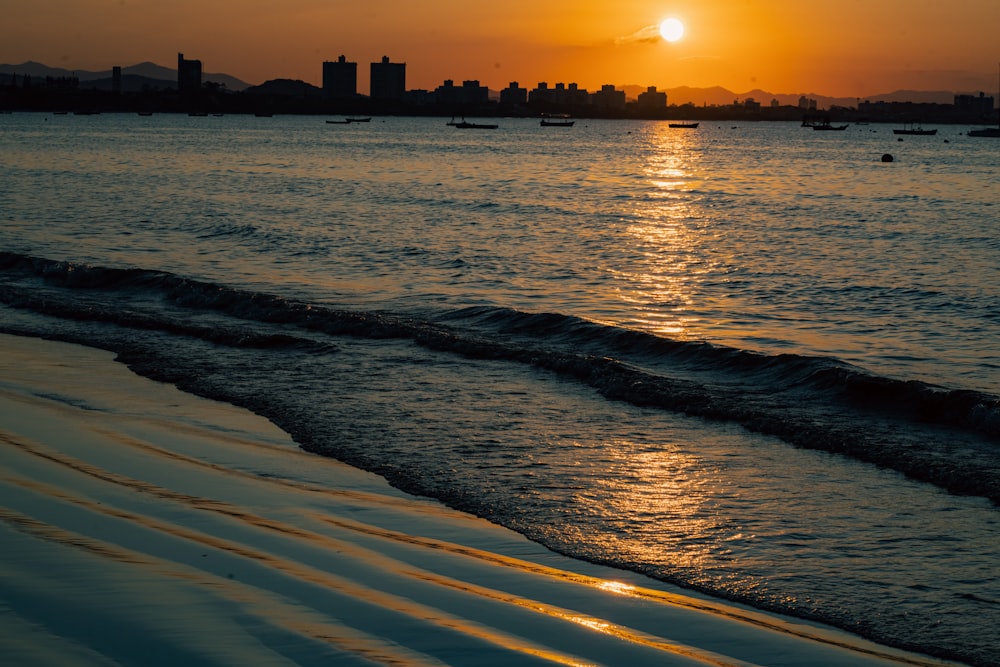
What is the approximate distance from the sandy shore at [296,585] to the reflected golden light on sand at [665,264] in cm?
1065

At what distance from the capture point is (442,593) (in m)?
6.55

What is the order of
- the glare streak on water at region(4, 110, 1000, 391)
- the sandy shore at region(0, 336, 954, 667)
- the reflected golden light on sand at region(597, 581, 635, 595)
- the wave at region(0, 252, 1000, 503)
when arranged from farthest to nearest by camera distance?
the glare streak on water at region(4, 110, 1000, 391)
the wave at region(0, 252, 1000, 503)
the reflected golden light on sand at region(597, 581, 635, 595)
the sandy shore at region(0, 336, 954, 667)

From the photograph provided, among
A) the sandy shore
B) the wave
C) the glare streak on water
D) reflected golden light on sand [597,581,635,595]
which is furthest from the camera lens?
the glare streak on water

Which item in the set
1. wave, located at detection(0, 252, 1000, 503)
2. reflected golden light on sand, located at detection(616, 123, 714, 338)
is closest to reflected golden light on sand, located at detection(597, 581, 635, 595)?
wave, located at detection(0, 252, 1000, 503)

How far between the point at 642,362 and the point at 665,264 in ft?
45.7

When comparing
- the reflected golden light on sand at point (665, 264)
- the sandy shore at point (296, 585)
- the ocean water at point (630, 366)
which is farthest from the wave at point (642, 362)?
the sandy shore at point (296, 585)

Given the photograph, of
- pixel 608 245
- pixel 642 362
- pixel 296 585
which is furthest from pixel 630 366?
pixel 608 245

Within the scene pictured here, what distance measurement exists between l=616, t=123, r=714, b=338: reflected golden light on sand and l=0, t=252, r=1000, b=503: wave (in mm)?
2295

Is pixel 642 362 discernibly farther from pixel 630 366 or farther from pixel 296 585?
pixel 296 585

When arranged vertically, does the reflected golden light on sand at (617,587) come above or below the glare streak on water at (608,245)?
below

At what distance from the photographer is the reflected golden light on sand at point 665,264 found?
20422 mm

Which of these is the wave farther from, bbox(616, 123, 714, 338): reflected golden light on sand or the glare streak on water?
bbox(616, 123, 714, 338): reflected golden light on sand

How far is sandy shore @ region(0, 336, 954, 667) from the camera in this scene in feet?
18.5

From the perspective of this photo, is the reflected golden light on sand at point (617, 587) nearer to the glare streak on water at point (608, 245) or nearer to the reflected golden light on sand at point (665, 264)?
the glare streak on water at point (608, 245)
